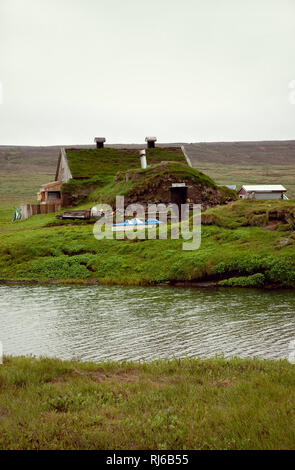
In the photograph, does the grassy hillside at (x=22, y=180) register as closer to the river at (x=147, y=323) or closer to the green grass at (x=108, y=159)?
the green grass at (x=108, y=159)

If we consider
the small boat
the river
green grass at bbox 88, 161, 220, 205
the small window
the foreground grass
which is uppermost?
green grass at bbox 88, 161, 220, 205

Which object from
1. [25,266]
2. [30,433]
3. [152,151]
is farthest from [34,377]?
[152,151]

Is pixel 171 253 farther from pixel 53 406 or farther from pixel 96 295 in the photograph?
pixel 53 406

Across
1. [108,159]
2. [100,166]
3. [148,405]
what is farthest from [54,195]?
[148,405]

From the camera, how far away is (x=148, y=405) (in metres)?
7.64

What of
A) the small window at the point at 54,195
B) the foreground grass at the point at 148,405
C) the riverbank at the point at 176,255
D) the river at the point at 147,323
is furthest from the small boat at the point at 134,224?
the small window at the point at 54,195

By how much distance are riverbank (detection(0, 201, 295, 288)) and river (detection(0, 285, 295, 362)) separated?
195 centimetres

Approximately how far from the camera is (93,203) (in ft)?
165

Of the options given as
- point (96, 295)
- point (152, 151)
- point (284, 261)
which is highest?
point (152, 151)

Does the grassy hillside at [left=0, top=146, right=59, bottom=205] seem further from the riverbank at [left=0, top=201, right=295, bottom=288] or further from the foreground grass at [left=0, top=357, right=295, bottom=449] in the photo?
the foreground grass at [left=0, top=357, right=295, bottom=449]

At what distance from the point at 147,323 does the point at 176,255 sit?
1206cm

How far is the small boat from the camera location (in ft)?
118

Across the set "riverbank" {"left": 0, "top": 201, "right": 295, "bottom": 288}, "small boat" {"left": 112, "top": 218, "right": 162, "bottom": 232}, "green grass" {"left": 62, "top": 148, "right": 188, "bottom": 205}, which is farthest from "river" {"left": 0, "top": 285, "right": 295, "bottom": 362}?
"green grass" {"left": 62, "top": 148, "right": 188, "bottom": 205}
